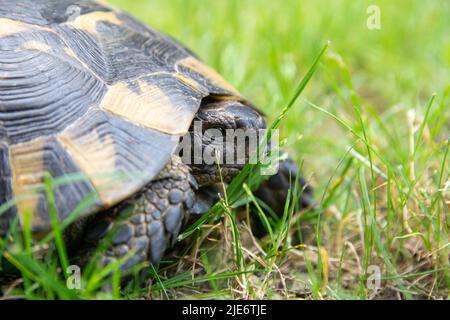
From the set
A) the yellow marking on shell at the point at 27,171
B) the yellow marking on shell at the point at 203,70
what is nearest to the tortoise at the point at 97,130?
the yellow marking on shell at the point at 27,171

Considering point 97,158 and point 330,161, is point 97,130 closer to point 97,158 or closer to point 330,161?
point 97,158

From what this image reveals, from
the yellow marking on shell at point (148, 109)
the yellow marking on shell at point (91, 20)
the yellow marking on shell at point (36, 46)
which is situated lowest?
the yellow marking on shell at point (148, 109)

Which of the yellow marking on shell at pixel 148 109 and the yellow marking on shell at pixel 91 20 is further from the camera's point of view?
the yellow marking on shell at pixel 91 20

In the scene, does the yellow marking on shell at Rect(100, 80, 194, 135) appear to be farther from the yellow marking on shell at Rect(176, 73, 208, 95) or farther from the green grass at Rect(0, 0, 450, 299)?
the green grass at Rect(0, 0, 450, 299)

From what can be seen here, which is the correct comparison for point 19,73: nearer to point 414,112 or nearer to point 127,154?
point 127,154

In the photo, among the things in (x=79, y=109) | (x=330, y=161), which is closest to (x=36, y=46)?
(x=79, y=109)

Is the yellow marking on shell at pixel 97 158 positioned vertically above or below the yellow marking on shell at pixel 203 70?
below

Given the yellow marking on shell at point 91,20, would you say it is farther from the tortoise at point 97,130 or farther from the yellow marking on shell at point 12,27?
the yellow marking on shell at point 12,27


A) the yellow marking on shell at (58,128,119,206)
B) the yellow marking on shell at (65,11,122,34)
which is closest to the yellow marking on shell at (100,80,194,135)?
the yellow marking on shell at (58,128,119,206)
